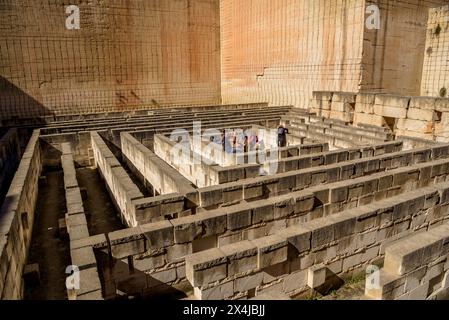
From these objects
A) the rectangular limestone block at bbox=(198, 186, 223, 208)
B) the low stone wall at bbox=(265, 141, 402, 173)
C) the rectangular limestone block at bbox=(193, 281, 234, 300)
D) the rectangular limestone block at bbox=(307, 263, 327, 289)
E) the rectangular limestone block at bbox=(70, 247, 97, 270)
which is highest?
the low stone wall at bbox=(265, 141, 402, 173)

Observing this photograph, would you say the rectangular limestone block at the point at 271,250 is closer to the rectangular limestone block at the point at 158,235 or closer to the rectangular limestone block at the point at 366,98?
the rectangular limestone block at the point at 158,235

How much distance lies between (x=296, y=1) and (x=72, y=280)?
15.3 m

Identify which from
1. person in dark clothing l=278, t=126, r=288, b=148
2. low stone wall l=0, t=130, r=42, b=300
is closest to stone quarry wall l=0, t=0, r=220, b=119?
person in dark clothing l=278, t=126, r=288, b=148

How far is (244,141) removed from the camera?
11945mm

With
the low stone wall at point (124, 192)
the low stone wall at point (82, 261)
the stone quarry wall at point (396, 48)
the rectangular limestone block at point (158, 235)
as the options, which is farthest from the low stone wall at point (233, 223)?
the stone quarry wall at point (396, 48)

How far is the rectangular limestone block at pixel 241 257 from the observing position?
4.64 metres

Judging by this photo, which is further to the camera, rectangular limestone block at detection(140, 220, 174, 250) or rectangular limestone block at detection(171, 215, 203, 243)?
rectangular limestone block at detection(171, 215, 203, 243)

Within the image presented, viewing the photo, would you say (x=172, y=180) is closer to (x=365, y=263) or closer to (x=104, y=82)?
(x=365, y=263)

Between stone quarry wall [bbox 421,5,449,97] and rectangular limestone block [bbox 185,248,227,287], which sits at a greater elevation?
stone quarry wall [bbox 421,5,449,97]

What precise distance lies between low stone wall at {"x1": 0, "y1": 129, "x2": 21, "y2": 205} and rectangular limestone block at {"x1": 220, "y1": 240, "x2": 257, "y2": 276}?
688 cm

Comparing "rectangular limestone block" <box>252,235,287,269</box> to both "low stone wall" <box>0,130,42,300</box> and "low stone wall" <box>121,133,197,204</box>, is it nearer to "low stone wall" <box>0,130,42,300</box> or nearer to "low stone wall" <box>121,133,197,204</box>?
"low stone wall" <box>121,133,197,204</box>

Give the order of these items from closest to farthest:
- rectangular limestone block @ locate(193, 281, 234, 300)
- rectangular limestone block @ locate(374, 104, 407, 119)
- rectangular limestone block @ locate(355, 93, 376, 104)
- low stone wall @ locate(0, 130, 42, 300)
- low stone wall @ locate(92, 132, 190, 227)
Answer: low stone wall @ locate(0, 130, 42, 300)
rectangular limestone block @ locate(193, 281, 234, 300)
low stone wall @ locate(92, 132, 190, 227)
rectangular limestone block @ locate(374, 104, 407, 119)
rectangular limestone block @ locate(355, 93, 376, 104)

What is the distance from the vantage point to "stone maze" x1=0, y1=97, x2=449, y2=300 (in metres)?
4.64

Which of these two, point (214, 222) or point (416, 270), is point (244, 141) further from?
point (416, 270)
